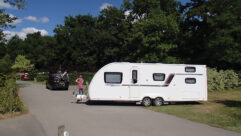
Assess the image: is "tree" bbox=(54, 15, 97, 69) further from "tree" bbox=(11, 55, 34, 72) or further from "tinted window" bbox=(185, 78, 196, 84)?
"tinted window" bbox=(185, 78, 196, 84)

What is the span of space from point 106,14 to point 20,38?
59.4 meters

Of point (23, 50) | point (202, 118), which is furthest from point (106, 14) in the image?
point (23, 50)

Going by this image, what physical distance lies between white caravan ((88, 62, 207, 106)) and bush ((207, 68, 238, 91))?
7.56 m

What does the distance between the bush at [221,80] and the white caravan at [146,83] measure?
7.56 metres

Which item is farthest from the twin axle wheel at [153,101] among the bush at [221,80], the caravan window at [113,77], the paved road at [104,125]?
the bush at [221,80]

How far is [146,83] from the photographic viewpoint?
14.1 m

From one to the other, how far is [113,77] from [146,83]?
2.08 m

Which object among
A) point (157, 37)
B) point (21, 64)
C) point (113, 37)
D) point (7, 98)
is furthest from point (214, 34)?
point (21, 64)

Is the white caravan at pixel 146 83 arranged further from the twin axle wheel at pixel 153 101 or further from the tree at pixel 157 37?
the tree at pixel 157 37

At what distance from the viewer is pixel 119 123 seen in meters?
9.17

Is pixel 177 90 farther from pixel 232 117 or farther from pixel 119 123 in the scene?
pixel 119 123

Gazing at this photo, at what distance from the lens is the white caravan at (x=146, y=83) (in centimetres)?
1391

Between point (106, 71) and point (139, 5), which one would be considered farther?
point (139, 5)

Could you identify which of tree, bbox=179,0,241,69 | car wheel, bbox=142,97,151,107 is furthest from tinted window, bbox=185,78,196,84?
tree, bbox=179,0,241,69
